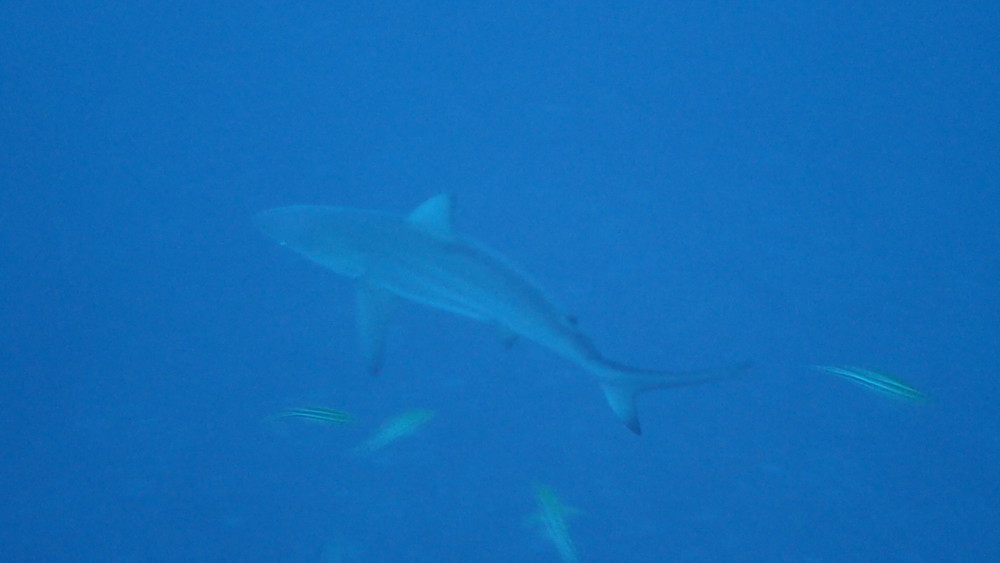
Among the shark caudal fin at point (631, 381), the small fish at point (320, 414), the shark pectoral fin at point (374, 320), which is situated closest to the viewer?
the shark caudal fin at point (631, 381)

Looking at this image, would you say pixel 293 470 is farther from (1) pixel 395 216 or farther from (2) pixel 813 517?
(2) pixel 813 517

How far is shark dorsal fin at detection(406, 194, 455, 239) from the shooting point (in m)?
3.75

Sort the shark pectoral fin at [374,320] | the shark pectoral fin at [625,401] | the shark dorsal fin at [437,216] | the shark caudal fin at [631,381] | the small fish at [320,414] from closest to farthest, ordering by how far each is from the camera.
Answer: the shark caudal fin at [631,381] → the shark pectoral fin at [625,401] → the shark dorsal fin at [437,216] → the shark pectoral fin at [374,320] → the small fish at [320,414]

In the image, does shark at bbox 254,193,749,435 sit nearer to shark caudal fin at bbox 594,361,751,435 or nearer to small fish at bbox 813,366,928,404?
shark caudal fin at bbox 594,361,751,435

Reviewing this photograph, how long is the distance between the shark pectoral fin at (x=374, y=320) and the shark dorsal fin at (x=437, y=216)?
0.52 m

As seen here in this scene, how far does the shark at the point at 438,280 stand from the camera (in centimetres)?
348

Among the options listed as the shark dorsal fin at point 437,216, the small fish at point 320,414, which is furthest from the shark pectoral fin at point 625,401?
the small fish at point 320,414

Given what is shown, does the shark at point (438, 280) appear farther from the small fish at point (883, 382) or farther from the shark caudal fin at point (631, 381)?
the small fish at point (883, 382)

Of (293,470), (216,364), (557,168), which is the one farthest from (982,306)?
(216,364)

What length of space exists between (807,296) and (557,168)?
7063 millimetres

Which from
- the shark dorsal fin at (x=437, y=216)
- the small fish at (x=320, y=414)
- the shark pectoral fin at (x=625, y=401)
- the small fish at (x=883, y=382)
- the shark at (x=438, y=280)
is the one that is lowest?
the small fish at (x=320, y=414)

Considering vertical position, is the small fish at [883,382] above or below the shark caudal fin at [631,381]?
below

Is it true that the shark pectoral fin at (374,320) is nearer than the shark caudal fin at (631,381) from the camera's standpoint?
Answer: No

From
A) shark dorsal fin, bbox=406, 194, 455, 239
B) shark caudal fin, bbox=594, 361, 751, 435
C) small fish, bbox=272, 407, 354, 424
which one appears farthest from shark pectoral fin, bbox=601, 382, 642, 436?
small fish, bbox=272, 407, 354, 424
